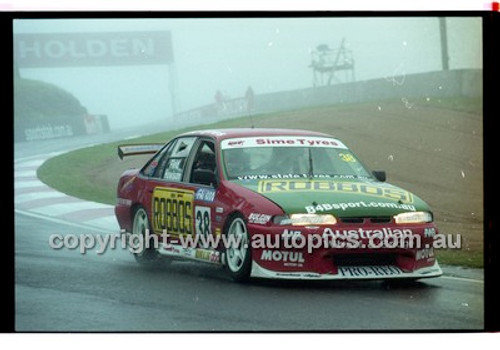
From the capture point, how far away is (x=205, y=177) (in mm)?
13039

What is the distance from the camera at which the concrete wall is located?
12.9 m

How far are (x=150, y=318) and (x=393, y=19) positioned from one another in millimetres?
2458

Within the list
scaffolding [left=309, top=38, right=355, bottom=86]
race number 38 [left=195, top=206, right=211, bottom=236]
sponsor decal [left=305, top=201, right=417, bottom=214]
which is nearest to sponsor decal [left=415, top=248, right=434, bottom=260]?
sponsor decal [left=305, top=201, right=417, bottom=214]

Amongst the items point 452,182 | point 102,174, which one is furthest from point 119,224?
point 452,182

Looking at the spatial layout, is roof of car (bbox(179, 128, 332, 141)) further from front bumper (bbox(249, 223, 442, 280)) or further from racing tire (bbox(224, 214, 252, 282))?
front bumper (bbox(249, 223, 442, 280))

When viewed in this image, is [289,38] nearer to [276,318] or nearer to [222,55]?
[222,55]

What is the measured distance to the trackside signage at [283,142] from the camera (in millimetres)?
13023

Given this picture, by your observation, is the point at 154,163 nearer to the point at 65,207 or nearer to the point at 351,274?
the point at 65,207

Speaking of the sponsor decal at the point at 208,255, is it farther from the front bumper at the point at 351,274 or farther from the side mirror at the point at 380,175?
the side mirror at the point at 380,175

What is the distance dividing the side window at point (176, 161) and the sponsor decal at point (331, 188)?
0.60 m

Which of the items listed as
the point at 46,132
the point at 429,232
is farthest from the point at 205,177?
the point at 429,232

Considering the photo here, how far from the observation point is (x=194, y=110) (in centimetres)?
1298

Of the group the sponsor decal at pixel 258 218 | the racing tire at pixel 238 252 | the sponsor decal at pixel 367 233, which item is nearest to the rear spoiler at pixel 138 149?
the racing tire at pixel 238 252

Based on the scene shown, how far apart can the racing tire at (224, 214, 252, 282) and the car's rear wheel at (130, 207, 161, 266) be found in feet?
1.66
